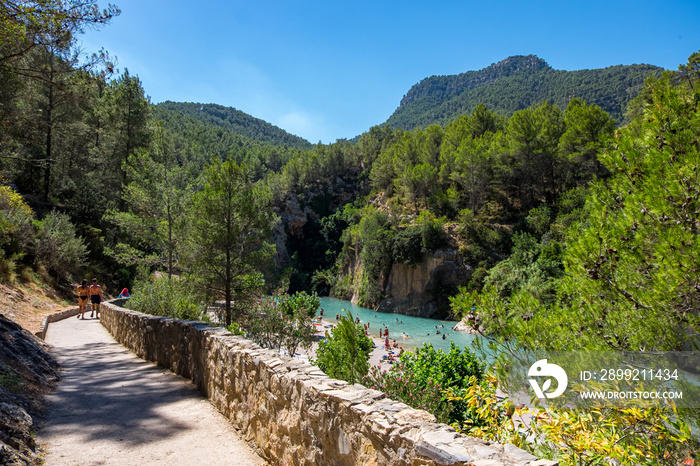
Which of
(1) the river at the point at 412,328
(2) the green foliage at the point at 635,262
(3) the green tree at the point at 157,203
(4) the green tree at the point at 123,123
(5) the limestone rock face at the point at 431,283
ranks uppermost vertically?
(4) the green tree at the point at 123,123

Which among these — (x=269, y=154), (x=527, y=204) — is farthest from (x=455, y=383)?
(x=269, y=154)

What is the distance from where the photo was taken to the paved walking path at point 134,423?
11.8ft

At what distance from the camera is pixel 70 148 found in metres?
27.2

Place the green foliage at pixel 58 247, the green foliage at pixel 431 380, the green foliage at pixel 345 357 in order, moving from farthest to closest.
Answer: the green foliage at pixel 58 247
the green foliage at pixel 345 357
the green foliage at pixel 431 380

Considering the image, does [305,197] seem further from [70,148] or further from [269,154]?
[70,148]

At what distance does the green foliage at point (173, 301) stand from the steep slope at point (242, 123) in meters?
107

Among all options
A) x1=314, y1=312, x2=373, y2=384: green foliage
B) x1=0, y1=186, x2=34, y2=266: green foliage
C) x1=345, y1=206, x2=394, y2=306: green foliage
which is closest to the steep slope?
x1=345, y1=206, x2=394, y2=306: green foliage

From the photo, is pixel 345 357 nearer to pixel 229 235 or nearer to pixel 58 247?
pixel 229 235

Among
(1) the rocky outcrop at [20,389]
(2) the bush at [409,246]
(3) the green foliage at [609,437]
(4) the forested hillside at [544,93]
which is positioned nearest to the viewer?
(3) the green foliage at [609,437]

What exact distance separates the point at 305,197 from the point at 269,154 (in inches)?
686

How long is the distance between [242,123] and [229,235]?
415 ft

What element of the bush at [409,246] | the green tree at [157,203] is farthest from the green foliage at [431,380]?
the bush at [409,246]

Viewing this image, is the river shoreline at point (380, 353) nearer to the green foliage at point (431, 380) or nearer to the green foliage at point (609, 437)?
the green foliage at point (431, 380)

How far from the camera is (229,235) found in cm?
1064
